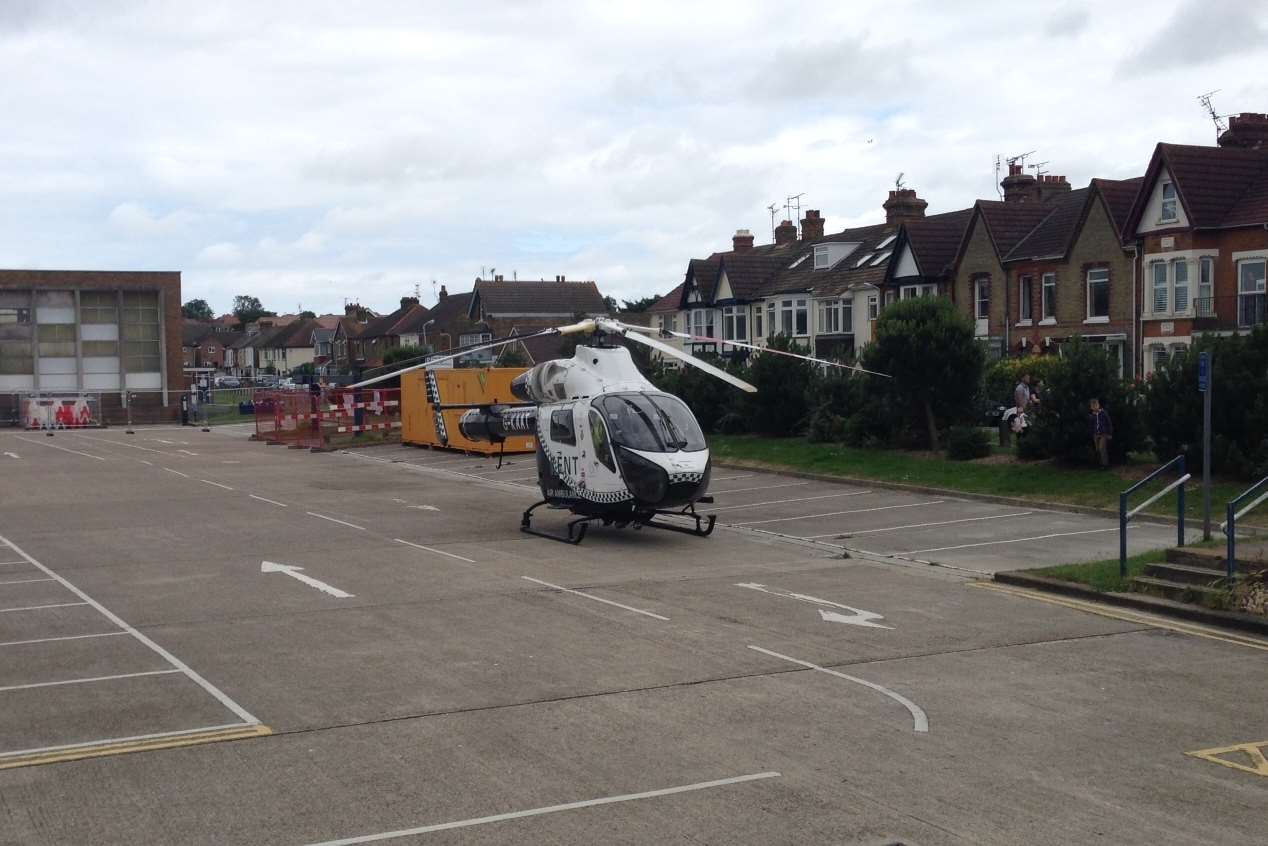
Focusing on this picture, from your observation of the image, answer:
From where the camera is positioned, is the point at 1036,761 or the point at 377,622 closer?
the point at 1036,761

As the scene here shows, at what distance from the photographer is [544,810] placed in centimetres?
785

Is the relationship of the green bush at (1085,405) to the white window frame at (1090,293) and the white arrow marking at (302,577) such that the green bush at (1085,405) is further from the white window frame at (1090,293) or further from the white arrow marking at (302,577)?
the white arrow marking at (302,577)

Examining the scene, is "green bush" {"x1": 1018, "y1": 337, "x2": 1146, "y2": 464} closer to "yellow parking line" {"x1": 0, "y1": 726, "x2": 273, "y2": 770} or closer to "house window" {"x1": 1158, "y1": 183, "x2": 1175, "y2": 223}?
"house window" {"x1": 1158, "y1": 183, "x2": 1175, "y2": 223}

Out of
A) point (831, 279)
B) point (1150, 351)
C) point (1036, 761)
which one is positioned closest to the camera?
point (1036, 761)

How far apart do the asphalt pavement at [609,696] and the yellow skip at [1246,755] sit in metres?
0.03

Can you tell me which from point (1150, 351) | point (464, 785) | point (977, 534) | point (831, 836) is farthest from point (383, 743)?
point (1150, 351)

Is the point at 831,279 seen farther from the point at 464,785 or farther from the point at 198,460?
the point at 464,785

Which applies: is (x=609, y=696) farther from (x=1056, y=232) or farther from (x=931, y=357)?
(x=1056, y=232)

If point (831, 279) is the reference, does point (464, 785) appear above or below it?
below

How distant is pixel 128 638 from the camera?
43.4ft

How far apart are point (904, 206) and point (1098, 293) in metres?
12.4

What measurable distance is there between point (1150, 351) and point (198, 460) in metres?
29.1

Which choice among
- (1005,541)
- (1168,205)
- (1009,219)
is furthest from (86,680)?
(1009,219)

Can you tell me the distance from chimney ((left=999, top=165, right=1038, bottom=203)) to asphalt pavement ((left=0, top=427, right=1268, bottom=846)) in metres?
27.0
